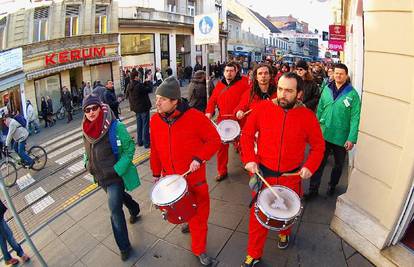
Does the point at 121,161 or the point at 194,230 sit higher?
the point at 121,161

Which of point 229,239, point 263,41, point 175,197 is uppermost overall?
point 263,41

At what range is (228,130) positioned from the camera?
178 inches

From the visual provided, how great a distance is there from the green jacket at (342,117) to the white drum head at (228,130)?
1212mm

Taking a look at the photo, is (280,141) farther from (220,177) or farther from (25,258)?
(25,258)

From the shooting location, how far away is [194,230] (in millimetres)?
3195

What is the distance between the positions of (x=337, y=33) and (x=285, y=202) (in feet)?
32.1

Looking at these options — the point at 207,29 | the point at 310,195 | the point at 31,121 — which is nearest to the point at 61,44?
the point at 31,121

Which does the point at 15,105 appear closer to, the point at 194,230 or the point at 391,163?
the point at 194,230

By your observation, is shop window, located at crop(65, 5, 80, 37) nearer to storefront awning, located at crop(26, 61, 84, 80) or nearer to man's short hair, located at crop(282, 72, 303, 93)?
storefront awning, located at crop(26, 61, 84, 80)

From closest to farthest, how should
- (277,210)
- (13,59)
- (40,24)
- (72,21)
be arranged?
(277,210) → (13,59) → (40,24) → (72,21)

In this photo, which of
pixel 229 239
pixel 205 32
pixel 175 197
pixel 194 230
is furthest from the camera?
pixel 205 32

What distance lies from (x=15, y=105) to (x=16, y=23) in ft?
14.7

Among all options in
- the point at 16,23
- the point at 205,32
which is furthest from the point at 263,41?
the point at 205,32

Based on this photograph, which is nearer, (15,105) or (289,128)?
(289,128)
